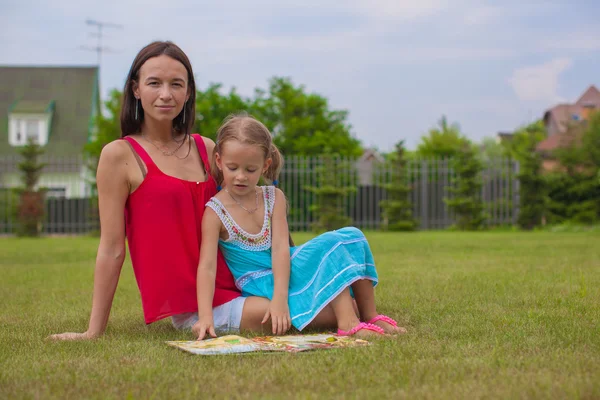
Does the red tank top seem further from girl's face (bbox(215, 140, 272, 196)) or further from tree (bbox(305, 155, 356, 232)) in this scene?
tree (bbox(305, 155, 356, 232))

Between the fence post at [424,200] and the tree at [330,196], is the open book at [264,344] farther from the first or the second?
the fence post at [424,200]

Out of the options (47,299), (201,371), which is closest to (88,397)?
(201,371)

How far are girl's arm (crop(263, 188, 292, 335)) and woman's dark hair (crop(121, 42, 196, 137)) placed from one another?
67cm

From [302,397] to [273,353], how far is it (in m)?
0.74

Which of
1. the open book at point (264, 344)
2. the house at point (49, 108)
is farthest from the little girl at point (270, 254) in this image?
the house at point (49, 108)

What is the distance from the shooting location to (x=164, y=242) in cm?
379

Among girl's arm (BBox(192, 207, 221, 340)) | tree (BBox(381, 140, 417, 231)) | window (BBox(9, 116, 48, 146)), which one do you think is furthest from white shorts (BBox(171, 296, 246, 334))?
window (BBox(9, 116, 48, 146))

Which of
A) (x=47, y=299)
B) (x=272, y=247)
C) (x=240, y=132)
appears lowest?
(x=47, y=299)

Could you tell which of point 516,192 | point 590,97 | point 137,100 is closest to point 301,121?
point 516,192

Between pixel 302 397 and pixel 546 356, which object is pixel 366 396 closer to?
pixel 302 397

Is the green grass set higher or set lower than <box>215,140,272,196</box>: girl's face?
lower

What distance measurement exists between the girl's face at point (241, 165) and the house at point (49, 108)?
83.9ft

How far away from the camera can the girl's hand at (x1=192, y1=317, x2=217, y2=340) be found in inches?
137

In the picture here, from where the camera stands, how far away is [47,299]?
18.0ft
